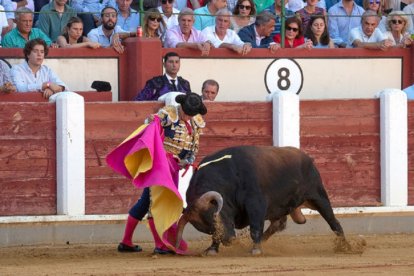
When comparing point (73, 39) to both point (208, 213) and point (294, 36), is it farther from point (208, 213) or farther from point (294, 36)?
point (208, 213)

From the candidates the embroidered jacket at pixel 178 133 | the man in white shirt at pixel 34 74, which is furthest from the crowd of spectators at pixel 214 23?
the embroidered jacket at pixel 178 133

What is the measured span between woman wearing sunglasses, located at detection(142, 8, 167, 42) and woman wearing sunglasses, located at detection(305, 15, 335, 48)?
1557 mm

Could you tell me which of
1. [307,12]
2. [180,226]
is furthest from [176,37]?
[180,226]

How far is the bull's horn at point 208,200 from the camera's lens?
894 centimetres

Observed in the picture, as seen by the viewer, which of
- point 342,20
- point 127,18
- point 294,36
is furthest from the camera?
point 342,20

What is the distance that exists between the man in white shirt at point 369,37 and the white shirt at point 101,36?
243 centimetres

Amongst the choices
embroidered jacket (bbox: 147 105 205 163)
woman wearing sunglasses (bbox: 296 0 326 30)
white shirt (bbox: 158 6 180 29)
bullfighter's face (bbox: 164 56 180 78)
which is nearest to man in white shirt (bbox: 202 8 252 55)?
white shirt (bbox: 158 6 180 29)

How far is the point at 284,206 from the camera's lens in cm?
946

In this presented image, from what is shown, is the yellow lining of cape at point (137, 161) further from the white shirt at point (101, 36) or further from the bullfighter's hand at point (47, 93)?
the white shirt at point (101, 36)

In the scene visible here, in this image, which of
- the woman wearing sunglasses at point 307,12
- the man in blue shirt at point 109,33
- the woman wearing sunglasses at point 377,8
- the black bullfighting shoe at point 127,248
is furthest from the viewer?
the woman wearing sunglasses at point 377,8

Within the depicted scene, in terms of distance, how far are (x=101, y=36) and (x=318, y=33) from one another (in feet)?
7.26

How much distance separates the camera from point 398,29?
41.1ft

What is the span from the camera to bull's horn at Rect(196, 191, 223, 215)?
29.3 feet

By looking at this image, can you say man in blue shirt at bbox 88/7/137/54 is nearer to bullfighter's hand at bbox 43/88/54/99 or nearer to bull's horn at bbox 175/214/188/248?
bullfighter's hand at bbox 43/88/54/99
